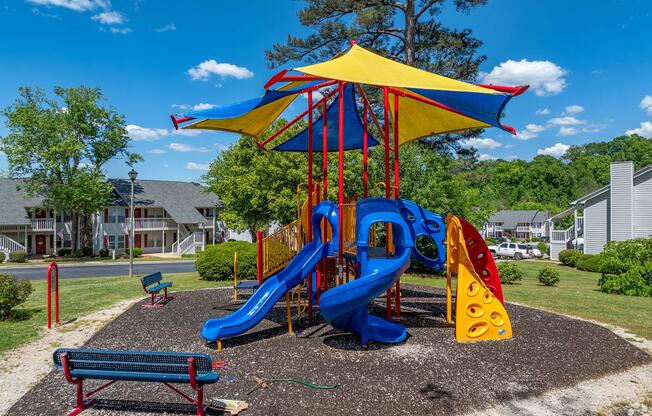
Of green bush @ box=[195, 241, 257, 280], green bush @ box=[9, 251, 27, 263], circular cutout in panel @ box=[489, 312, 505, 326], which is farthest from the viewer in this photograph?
green bush @ box=[9, 251, 27, 263]

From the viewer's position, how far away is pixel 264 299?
8164mm

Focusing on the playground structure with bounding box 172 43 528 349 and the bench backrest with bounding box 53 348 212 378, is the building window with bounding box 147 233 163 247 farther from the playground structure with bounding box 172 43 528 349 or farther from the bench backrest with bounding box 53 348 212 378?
the bench backrest with bounding box 53 348 212 378

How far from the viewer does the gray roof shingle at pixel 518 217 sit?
75.1 m

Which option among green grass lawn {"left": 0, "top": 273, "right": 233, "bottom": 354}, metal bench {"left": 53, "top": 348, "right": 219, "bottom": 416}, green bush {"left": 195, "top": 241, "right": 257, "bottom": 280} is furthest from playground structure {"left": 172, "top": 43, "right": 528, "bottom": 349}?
green bush {"left": 195, "top": 241, "right": 257, "bottom": 280}

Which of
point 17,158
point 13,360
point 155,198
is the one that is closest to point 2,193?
point 17,158

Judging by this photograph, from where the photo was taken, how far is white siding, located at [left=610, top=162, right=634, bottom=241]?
2928 cm

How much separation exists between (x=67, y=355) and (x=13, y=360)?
3.38m

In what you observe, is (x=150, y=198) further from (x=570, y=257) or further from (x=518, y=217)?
(x=518, y=217)

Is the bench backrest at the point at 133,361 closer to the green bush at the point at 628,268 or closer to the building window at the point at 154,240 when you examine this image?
the green bush at the point at 628,268

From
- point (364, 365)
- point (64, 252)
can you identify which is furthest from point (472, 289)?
point (64, 252)

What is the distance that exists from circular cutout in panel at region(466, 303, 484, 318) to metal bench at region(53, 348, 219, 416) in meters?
5.29

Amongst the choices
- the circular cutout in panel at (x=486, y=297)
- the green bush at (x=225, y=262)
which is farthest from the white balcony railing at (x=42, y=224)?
the circular cutout in panel at (x=486, y=297)

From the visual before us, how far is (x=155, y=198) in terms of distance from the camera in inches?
1745

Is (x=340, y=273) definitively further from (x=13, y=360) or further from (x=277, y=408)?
(x=13, y=360)
